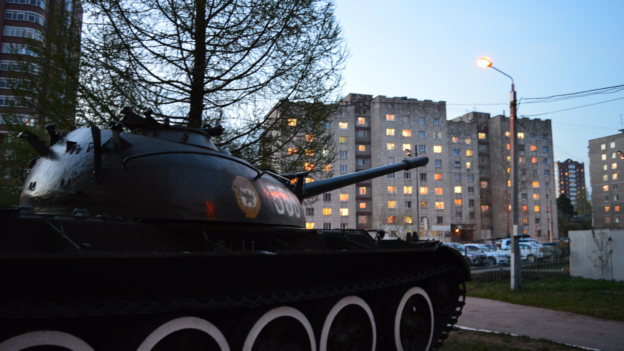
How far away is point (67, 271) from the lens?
3043 millimetres

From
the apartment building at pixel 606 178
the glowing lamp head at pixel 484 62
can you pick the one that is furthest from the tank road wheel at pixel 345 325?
the apartment building at pixel 606 178

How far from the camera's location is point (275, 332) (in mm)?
4516

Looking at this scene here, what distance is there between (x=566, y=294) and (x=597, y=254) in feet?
13.8

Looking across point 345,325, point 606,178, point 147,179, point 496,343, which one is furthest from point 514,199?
point 606,178

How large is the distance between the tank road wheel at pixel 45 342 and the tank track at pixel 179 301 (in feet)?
0.80

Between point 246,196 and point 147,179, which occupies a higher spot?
point 147,179

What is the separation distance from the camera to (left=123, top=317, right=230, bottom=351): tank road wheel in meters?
3.41

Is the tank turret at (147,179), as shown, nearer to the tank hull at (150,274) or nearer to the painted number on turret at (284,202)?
the painted number on turret at (284,202)

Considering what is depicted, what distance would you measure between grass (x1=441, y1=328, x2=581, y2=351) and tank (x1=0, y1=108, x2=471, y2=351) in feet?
4.66

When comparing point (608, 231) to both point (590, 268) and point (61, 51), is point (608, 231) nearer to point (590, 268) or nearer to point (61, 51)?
point (590, 268)

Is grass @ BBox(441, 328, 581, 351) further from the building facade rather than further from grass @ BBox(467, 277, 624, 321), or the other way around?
the building facade

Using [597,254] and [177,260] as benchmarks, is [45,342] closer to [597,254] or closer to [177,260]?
[177,260]

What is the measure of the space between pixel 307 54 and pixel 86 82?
178 inches

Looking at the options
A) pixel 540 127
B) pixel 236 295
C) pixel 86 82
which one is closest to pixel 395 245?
pixel 236 295
